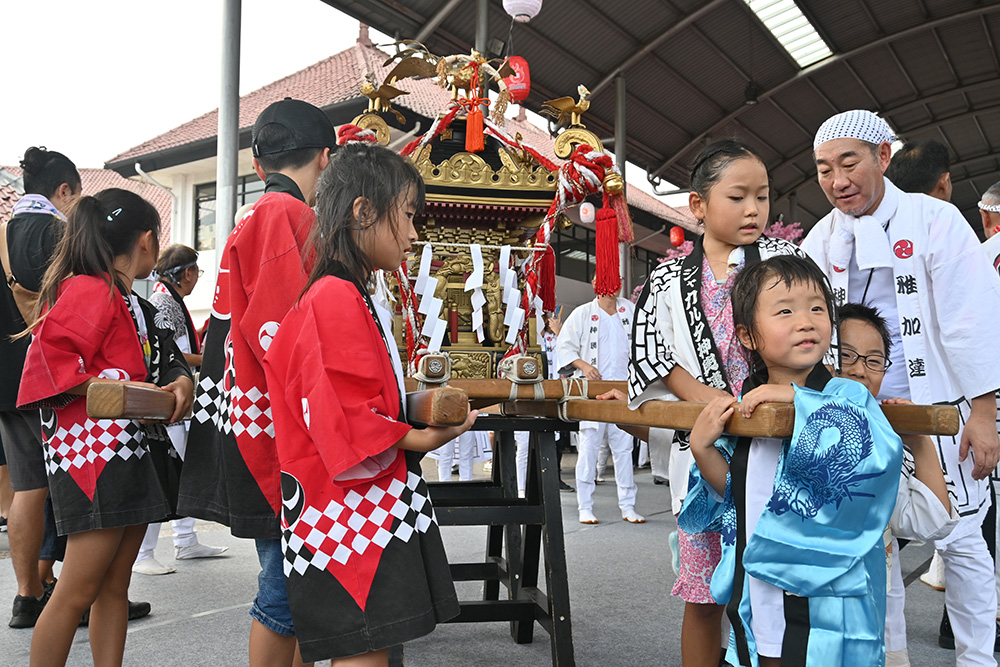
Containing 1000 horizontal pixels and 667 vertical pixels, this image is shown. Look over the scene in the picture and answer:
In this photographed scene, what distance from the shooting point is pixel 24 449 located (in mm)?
2910

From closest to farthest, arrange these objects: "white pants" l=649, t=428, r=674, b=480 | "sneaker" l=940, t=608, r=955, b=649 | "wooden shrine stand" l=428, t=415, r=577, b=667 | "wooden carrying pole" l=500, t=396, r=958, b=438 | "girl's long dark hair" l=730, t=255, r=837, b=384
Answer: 1. "wooden carrying pole" l=500, t=396, r=958, b=438
2. "girl's long dark hair" l=730, t=255, r=837, b=384
3. "white pants" l=649, t=428, r=674, b=480
4. "wooden shrine stand" l=428, t=415, r=577, b=667
5. "sneaker" l=940, t=608, r=955, b=649

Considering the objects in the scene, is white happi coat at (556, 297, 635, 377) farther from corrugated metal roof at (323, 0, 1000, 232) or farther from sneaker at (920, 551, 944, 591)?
corrugated metal roof at (323, 0, 1000, 232)

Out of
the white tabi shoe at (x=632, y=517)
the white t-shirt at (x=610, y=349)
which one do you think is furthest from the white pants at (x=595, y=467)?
the white t-shirt at (x=610, y=349)

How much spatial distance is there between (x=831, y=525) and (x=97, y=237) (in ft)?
6.68

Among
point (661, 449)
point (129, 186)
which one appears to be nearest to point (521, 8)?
point (661, 449)

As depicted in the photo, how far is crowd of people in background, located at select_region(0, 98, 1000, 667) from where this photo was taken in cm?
140

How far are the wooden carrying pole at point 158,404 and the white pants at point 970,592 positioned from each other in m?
1.64

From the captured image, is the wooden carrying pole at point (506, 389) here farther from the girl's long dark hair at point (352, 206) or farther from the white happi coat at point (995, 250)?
the white happi coat at point (995, 250)

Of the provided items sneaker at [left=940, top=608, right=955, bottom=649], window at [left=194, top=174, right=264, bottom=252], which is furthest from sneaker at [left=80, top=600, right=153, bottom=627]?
window at [left=194, top=174, right=264, bottom=252]

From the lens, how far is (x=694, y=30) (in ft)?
38.5

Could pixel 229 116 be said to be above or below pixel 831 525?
above

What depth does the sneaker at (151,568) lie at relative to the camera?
3703mm

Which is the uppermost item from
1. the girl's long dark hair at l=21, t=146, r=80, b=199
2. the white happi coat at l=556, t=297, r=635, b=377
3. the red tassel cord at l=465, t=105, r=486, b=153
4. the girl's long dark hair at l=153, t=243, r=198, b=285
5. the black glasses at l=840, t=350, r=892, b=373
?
the red tassel cord at l=465, t=105, r=486, b=153

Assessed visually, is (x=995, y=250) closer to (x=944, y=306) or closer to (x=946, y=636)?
(x=944, y=306)
